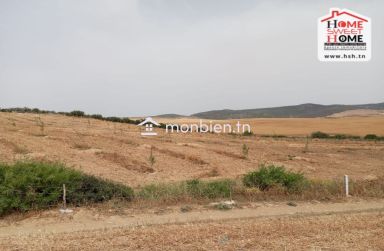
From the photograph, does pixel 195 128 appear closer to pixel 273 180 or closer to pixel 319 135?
pixel 319 135

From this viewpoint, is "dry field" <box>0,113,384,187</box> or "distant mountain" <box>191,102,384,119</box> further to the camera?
"distant mountain" <box>191,102,384,119</box>

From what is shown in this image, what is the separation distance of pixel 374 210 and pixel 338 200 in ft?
3.42

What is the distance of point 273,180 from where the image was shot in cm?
959

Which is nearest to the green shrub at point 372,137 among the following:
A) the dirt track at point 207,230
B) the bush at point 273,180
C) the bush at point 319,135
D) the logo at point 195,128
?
the bush at point 319,135

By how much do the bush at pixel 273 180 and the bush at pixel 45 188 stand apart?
3.14m

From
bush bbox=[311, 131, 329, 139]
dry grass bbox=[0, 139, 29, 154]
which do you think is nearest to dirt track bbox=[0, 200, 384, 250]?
dry grass bbox=[0, 139, 29, 154]

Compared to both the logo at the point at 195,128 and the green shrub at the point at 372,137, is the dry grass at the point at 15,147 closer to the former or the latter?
the logo at the point at 195,128

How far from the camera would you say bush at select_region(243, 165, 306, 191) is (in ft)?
31.4

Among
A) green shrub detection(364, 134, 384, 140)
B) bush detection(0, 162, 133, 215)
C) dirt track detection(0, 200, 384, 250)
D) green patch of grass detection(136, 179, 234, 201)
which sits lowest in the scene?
green shrub detection(364, 134, 384, 140)

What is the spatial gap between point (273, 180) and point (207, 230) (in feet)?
12.3

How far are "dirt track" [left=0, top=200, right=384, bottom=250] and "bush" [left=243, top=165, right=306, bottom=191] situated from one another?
138 cm

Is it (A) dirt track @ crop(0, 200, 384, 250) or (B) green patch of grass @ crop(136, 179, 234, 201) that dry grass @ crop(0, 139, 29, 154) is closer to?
(B) green patch of grass @ crop(136, 179, 234, 201)

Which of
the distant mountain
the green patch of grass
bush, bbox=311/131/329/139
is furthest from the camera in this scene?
the distant mountain

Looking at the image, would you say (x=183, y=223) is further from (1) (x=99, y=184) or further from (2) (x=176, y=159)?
(2) (x=176, y=159)
